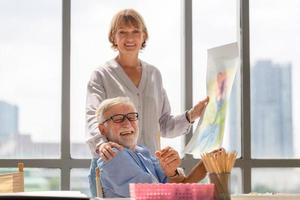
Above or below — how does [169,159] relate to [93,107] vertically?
below

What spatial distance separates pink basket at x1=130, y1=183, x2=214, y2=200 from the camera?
1.33m

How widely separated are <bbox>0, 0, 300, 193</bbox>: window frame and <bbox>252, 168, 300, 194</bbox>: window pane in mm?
48

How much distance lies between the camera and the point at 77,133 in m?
4.22

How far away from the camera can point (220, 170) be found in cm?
147

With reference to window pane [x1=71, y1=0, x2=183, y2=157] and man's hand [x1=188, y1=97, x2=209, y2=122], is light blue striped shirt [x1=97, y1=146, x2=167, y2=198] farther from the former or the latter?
window pane [x1=71, y1=0, x2=183, y2=157]

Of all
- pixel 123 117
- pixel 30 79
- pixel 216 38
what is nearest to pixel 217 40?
pixel 216 38

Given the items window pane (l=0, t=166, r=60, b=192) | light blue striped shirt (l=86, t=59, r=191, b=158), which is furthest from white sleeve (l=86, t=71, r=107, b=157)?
window pane (l=0, t=166, r=60, b=192)

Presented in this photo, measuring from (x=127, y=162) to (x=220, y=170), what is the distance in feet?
1.98

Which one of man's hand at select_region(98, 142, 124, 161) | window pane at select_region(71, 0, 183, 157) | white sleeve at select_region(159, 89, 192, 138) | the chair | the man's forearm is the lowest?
the chair

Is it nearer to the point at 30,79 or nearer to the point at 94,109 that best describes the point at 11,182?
the point at 94,109

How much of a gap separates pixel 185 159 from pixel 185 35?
820 millimetres

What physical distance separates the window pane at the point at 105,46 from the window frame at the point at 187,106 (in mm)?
52

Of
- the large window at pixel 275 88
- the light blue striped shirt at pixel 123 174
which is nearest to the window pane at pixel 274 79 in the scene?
the large window at pixel 275 88

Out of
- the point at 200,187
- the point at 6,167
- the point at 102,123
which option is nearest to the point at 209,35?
the point at 6,167
